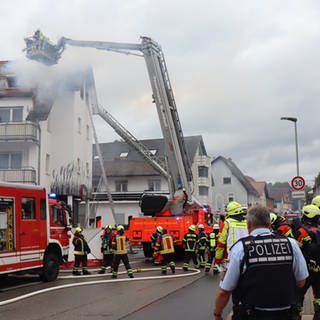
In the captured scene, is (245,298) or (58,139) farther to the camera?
(58,139)

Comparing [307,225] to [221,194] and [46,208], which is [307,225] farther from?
[221,194]

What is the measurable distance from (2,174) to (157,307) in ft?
70.3

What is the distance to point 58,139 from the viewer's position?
31172 mm

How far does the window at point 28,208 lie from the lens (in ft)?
38.2

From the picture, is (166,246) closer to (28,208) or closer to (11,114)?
(28,208)

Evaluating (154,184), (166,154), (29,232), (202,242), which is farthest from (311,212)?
(154,184)

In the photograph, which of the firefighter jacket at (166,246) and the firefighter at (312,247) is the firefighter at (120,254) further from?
the firefighter at (312,247)

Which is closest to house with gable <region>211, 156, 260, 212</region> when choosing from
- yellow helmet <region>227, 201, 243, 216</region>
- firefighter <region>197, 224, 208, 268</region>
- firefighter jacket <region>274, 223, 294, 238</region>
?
firefighter <region>197, 224, 208, 268</region>

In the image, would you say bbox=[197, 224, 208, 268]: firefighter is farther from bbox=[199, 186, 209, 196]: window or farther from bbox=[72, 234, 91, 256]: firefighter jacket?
bbox=[199, 186, 209, 196]: window

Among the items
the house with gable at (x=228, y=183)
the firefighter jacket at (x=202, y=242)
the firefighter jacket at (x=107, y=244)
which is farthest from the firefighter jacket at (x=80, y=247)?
the house with gable at (x=228, y=183)

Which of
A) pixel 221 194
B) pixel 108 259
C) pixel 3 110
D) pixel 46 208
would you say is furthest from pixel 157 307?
pixel 221 194

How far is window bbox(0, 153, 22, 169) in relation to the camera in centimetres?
2891

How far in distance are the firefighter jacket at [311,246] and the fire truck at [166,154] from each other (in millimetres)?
11655

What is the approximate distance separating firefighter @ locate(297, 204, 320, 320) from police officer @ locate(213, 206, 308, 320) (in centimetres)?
261
